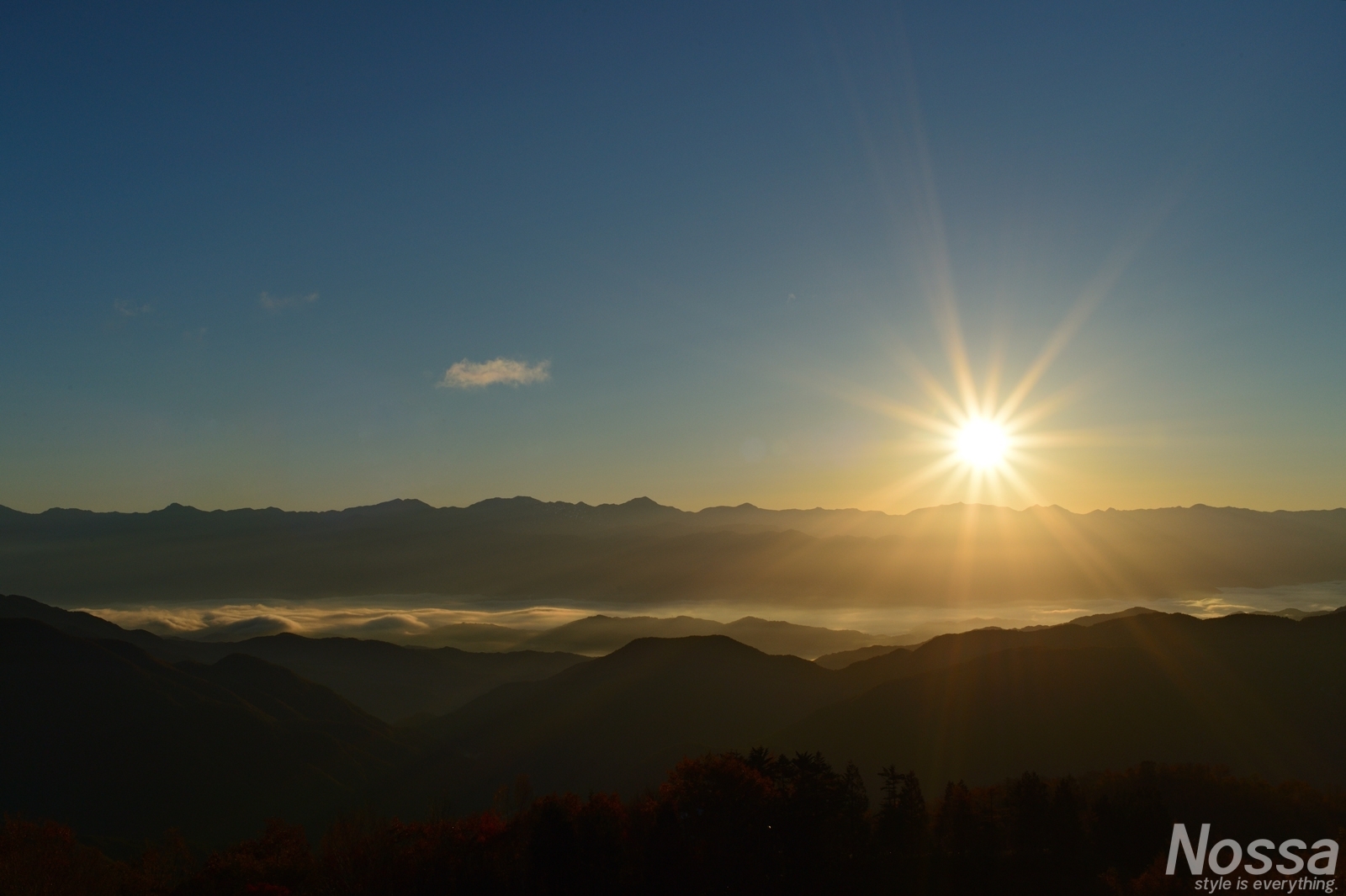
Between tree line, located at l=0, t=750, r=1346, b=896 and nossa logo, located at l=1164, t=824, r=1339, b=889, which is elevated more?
nossa logo, located at l=1164, t=824, r=1339, b=889

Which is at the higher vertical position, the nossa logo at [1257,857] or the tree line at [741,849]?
the nossa logo at [1257,857]

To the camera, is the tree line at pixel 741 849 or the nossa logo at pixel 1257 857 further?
the tree line at pixel 741 849

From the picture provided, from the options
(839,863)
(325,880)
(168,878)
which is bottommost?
(168,878)

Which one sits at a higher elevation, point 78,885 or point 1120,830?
point 1120,830

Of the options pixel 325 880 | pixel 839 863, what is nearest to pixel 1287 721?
pixel 839 863

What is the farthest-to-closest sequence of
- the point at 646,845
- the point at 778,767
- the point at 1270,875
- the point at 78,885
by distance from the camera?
the point at 78,885 < the point at 778,767 < the point at 646,845 < the point at 1270,875

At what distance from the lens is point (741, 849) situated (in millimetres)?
75500

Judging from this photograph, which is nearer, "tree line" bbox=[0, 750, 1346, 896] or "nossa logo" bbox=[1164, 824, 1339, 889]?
"nossa logo" bbox=[1164, 824, 1339, 889]

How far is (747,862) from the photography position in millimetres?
74812

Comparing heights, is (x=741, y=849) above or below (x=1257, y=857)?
below

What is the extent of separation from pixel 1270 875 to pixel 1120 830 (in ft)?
78.9

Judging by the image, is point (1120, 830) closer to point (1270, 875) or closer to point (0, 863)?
point (1270, 875)

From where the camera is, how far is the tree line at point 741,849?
246 ft

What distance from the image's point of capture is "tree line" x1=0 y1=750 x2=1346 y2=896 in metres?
75.1
